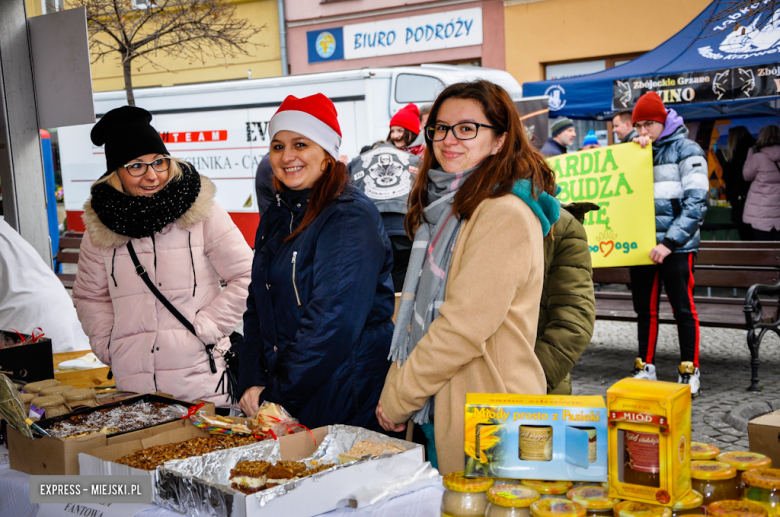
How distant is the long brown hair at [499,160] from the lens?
217cm

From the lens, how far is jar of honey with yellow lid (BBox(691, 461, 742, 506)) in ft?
4.94

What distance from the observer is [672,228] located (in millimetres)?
5309

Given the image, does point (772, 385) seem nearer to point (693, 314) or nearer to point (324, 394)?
point (693, 314)

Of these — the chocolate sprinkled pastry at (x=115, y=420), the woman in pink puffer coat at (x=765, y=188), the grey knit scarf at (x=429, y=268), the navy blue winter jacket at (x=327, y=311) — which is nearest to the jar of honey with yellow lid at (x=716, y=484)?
the grey knit scarf at (x=429, y=268)

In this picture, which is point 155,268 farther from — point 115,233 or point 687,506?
point 687,506

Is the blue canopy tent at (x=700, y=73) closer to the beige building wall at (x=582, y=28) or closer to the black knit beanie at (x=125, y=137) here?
the black knit beanie at (x=125, y=137)

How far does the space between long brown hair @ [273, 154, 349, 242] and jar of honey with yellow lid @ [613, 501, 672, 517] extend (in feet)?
4.66

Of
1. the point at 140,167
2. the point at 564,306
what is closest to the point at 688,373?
the point at 564,306

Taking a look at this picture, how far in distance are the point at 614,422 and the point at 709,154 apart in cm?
1122

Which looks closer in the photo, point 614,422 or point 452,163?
point 614,422

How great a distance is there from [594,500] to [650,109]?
14.6 feet

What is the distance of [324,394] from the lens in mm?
2391

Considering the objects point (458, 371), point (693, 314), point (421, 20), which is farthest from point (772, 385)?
point (421, 20)

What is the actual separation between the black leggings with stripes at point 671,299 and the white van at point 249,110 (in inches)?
237
